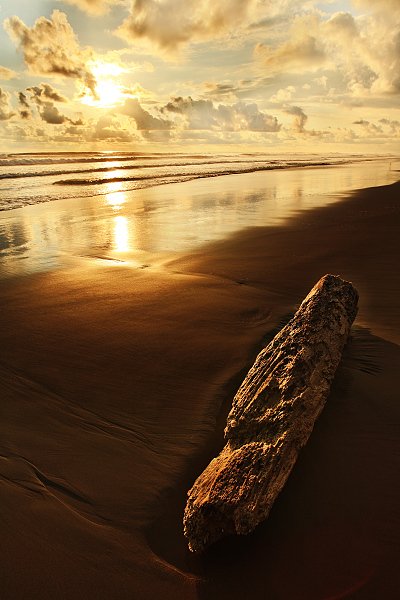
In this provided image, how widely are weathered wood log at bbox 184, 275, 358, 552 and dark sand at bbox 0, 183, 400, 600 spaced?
174 mm

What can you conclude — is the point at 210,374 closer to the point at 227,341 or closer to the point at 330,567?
the point at 227,341

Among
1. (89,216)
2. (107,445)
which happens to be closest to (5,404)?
(107,445)

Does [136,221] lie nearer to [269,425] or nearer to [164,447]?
[164,447]

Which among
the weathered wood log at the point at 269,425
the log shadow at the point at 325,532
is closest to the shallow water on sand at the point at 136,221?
the weathered wood log at the point at 269,425

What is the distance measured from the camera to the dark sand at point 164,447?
Answer: 203cm

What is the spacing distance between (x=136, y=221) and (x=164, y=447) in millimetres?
9254

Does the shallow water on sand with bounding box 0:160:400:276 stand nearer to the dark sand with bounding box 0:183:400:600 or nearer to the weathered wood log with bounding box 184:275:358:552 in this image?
the dark sand with bounding box 0:183:400:600

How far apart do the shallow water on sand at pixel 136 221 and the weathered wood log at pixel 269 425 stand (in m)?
4.58

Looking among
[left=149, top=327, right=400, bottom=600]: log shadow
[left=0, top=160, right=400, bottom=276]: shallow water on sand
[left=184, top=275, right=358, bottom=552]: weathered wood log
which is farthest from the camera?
[left=0, top=160, right=400, bottom=276]: shallow water on sand

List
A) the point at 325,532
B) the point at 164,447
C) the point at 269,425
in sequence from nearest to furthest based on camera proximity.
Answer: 1. the point at 325,532
2. the point at 269,425
3. the point at 164,447

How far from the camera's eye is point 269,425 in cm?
248

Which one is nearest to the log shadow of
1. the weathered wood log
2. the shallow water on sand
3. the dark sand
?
the dark sand

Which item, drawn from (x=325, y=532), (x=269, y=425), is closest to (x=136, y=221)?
(x=269, y=425)

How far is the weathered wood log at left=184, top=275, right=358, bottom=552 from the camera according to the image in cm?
210
